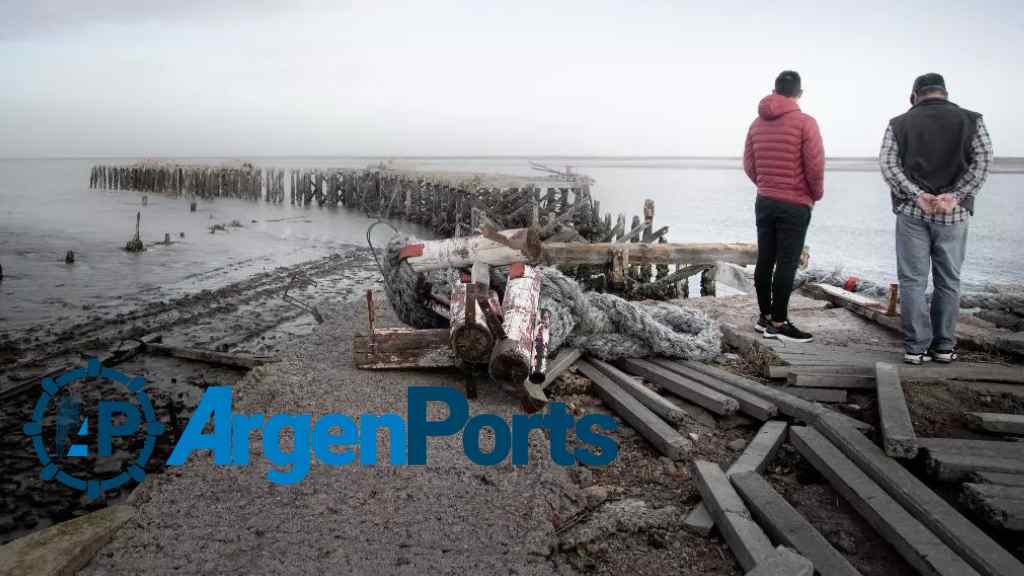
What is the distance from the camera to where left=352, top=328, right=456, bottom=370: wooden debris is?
4977mm

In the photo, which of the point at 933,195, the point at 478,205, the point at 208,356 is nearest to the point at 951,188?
the point at 933,195

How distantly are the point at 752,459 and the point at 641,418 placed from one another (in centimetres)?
78

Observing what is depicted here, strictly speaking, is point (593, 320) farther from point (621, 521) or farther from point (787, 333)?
point (621, 521)

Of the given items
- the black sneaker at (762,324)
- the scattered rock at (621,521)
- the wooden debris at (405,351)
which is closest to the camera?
the scattered rock at (621,521)

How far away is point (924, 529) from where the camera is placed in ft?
9.32

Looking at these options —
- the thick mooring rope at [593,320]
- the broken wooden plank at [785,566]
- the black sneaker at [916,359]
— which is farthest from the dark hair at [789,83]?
the broken wooden plank at [785,566]

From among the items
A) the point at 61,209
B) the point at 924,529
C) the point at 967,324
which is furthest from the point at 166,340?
the point at 61,209

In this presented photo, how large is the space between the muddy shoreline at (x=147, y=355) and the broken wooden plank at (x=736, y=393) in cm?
376

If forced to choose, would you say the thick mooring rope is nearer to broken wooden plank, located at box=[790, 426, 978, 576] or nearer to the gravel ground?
the gravel ground

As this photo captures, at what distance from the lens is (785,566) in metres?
2.61

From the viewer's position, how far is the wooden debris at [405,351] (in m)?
4.98

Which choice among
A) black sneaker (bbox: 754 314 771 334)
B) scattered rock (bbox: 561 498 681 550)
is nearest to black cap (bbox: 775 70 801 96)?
black sneaker (bbox: 754 314 771 334)

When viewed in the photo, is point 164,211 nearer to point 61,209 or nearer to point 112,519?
point 61,209

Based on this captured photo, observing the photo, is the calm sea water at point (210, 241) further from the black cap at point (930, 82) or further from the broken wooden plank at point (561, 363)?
the black cap at point (930, 82)
